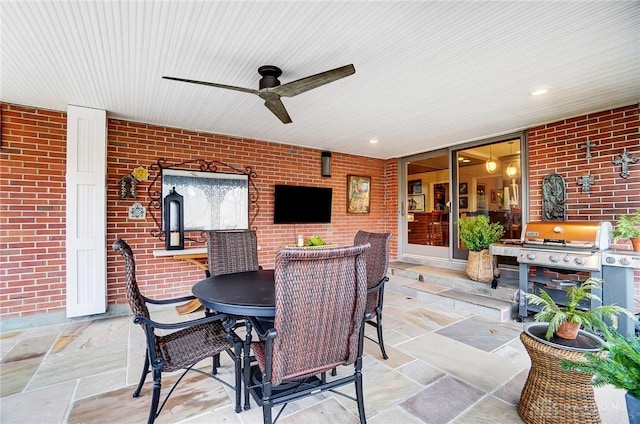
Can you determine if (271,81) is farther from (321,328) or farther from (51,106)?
(51,106)

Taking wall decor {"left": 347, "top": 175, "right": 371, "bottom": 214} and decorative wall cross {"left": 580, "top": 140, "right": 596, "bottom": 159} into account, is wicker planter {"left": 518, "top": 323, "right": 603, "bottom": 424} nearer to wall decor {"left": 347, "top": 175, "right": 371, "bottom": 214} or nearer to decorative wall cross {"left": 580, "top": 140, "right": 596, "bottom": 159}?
decorative wall cross {"left": 580, "top": 140, "right": 596, "bottom": 159}

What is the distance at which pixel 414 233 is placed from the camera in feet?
19.3

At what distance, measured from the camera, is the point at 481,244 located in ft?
13.1

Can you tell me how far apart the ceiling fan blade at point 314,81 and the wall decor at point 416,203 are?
4.19 m

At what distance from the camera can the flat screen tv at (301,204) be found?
191 inches

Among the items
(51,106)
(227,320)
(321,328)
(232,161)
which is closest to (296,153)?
(232,161)

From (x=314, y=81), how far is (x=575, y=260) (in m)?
3.16

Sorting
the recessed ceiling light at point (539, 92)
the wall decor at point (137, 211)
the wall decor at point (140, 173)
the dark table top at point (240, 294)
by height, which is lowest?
the dark table top at point (240, 294)

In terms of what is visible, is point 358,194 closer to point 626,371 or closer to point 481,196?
point 481,196

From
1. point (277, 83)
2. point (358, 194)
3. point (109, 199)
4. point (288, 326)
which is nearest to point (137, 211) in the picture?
point (109, 199)

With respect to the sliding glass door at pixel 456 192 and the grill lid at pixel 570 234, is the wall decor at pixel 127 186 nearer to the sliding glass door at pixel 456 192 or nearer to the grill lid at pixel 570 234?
the sliding glass door at pixel 456 192

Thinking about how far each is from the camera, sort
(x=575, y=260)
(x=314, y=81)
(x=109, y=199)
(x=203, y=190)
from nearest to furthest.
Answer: (x=314, y=81)
(x=575, y=260)
(x=109, y=199)
(x=203, y=190)

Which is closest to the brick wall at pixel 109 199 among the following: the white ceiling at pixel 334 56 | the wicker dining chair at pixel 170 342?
the white ceiling at pixel 334 56

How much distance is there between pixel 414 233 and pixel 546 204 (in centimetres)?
237
